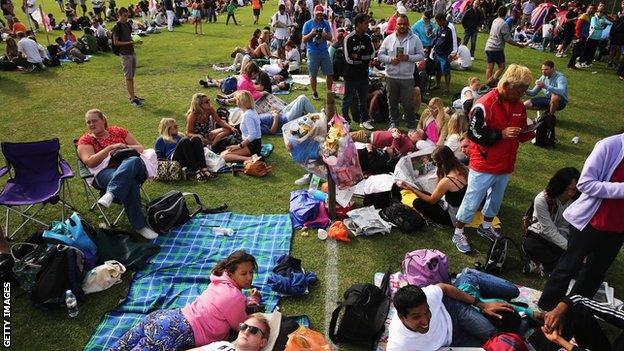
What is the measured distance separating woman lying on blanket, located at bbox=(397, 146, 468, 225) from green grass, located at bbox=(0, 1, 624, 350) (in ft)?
0.80

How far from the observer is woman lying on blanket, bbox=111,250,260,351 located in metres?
3.70

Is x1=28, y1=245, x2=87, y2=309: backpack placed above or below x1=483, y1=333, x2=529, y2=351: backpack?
below

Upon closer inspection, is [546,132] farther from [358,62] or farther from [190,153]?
[190,153]

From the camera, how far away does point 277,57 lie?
1470cm

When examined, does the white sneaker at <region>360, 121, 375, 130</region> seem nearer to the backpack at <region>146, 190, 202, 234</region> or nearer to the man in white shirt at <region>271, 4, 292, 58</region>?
the backpack at <region>146, 190, 202, 234</region>

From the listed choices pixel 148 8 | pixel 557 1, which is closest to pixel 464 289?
pixel 557 1

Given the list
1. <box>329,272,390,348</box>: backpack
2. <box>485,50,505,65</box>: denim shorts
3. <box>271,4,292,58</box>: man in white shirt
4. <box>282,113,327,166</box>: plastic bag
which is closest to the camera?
<box>329,272,390,348</box>: backpack

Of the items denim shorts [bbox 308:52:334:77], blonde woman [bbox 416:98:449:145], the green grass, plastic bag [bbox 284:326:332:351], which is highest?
denim shorts [bbox 308:52:334:77]

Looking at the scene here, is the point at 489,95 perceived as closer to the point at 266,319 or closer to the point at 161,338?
the point at 266,319

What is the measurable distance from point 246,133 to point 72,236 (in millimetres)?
3550

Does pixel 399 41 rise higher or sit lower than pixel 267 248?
higher

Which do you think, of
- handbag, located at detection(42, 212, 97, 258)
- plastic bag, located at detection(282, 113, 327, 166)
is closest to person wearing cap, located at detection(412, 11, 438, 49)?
plastic bag, located at detection(282, 113, 327, 166)

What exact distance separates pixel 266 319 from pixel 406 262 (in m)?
1.80

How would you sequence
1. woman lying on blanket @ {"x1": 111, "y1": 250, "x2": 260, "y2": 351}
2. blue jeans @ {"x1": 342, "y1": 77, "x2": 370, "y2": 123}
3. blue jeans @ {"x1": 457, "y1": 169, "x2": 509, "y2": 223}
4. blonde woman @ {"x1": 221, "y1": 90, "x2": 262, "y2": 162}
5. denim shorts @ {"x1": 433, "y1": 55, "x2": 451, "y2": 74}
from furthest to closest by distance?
denim shorts @ {"x1": 433, "y1": 55, "x2": 451, "y2": 74}, blue jeans @ {"x1": 342, "y1": 77, "x2": 370, "y2": 123}, blonde woman @ {"x1": 221, "y1": 90, "x2": 262, "y2": 162}, blue jeans @ {"x1": 457, "y1": 169, "x2": 509, "y2": 223}, woman lying on blanket @ {"x1": 111, "y1": 250, "x2": 260, "y2": 351}
